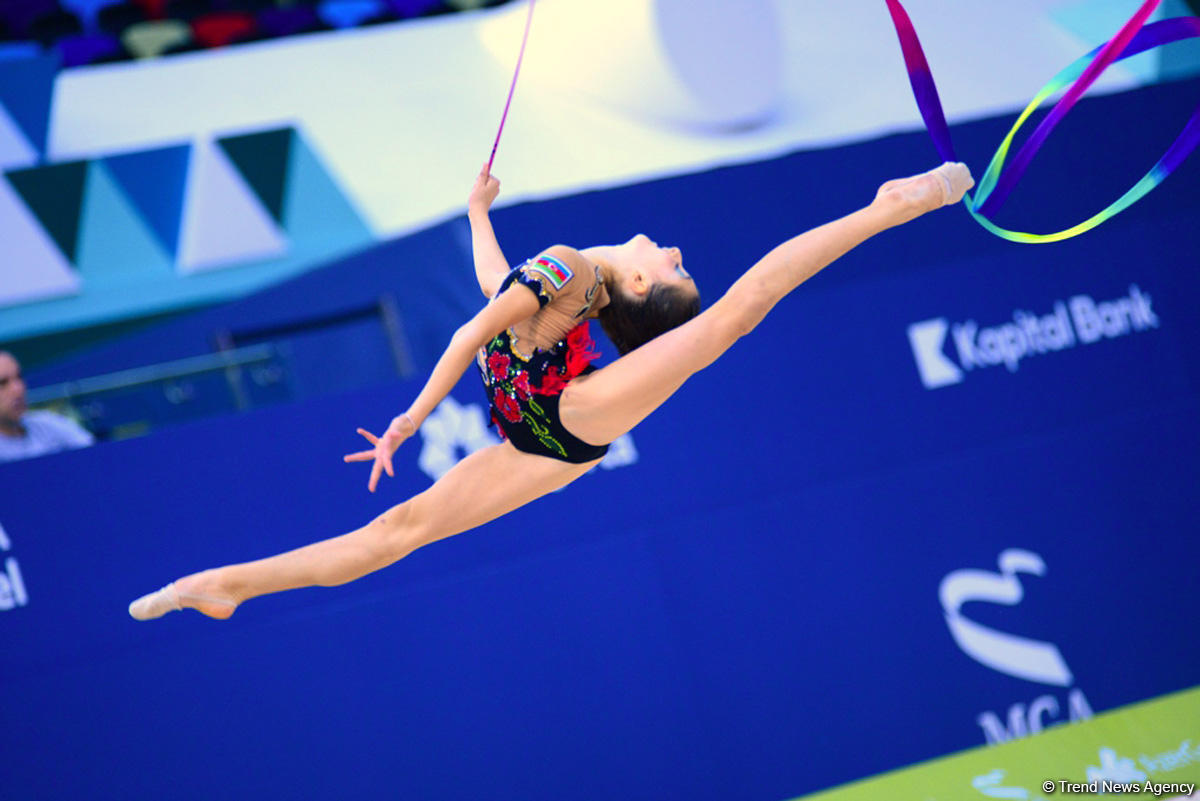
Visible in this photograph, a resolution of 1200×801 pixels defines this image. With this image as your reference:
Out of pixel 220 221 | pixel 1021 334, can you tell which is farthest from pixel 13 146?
pixel 1021 334

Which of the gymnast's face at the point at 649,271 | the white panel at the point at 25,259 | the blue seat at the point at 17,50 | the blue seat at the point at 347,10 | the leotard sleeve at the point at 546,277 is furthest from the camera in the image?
the blue seat at the point at 347,10

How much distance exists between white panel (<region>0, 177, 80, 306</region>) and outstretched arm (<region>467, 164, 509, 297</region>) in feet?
14.2

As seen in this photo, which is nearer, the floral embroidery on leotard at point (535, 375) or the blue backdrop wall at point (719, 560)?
the floral embroidery on leotard at point (535, 375)

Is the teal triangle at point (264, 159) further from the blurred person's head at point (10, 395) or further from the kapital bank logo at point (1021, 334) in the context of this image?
the kapital bank logo at point (1021, 334)

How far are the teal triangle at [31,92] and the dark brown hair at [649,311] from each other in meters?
5.04

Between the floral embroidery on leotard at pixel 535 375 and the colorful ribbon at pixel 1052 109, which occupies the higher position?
the colorful ribbon at pixel 1052 109

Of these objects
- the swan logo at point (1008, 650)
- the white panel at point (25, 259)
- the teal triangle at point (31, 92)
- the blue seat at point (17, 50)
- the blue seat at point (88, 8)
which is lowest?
the swan logo at point (1008, 650)

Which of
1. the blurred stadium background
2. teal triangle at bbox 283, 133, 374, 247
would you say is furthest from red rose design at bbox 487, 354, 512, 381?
teal triangle at bbox 283, 133, 374, 247

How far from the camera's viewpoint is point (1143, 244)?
462 cm

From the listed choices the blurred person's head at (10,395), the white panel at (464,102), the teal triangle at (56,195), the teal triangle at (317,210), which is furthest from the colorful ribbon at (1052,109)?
the teal triangle at (56,195)

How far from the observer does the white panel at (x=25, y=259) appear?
20.7 ft

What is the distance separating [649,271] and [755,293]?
0.99 ft

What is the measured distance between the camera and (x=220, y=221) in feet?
22.0

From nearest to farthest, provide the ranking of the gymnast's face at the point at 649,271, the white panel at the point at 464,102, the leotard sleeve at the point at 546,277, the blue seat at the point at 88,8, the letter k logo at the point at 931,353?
the leotard sleeve at the point at 546,277, the gymnast's face at the point at 649,271, the letter k logo at the point at 931,353, the white panel at the point at 464,102, the blue seat at the point at 88,8
